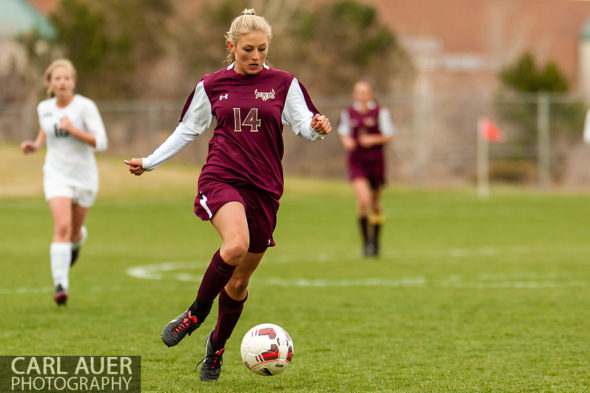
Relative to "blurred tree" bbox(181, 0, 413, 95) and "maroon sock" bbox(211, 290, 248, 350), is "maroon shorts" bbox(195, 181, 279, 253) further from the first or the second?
A: "blurred tree" bbox(181, 0, 413, 95)

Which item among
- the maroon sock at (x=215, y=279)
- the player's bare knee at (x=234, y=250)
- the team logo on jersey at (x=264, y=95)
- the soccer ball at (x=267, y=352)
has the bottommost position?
the soccer ball at (x=267, y=352)

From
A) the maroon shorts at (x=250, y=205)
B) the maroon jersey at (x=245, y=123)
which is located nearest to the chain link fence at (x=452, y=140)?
the maroon jersey at (x=245, y=123)

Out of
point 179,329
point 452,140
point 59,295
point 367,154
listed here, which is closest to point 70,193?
point 59,295

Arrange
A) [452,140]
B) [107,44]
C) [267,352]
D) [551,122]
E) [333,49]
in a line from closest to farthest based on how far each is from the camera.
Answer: [267,352] < [551,122] < [452,140] < [107,44] < [333,49]

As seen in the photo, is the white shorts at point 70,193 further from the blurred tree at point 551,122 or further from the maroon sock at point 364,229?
the blurred tree at point 551,122

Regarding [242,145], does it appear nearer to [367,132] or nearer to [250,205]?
[250,205]

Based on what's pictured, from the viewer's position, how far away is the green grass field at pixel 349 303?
5879 millimetres

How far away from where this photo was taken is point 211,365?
18.8 feet

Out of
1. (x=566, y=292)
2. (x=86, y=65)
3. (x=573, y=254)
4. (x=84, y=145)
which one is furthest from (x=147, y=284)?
(x=86, y=65)

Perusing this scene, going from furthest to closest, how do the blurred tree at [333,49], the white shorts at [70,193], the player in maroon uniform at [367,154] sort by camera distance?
the blurred tree at [333,49], the player in maroon uniform at [367,154], the white shorts at [70,193]

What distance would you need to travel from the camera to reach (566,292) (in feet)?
31.3

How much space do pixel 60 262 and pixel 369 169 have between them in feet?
19.1

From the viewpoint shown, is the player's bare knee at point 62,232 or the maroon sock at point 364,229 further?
the maroon sock at point 364,229

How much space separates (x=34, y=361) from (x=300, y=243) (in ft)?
33.4
